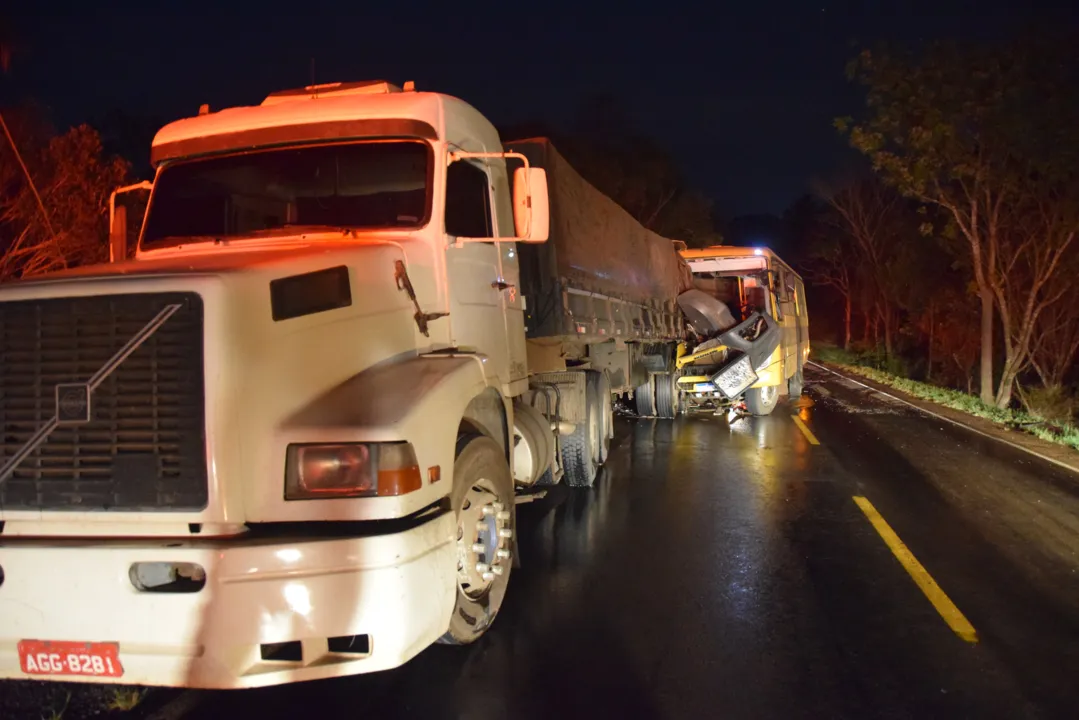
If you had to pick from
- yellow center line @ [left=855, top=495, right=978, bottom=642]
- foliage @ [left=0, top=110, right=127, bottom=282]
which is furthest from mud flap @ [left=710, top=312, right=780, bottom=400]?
foliage @ [left=0, top=110, right=127, bottom=282]

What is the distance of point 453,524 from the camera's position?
414cm

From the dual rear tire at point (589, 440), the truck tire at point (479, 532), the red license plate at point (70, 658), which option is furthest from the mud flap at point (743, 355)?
the red license plate at point (70, 658)

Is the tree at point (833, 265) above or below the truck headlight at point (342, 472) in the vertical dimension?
above

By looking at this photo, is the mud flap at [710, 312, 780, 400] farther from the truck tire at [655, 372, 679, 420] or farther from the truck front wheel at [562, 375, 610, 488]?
the truck front wheel at [562, 375, 610, 488]

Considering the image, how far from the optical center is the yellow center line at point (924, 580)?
521 centimetres

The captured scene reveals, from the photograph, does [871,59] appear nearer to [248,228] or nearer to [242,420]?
[248,228]

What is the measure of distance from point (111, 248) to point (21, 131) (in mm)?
8201

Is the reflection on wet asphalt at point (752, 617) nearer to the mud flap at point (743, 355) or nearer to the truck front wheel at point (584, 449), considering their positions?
the truck front wheel at point (584, 449)

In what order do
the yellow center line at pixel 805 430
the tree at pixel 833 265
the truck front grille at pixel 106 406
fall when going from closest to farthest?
1. the truck front grille at pixel 106 406
2. the yellow center line at pixel 805 430
3. the tree at pixel 833 265

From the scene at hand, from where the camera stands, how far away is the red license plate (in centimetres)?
356

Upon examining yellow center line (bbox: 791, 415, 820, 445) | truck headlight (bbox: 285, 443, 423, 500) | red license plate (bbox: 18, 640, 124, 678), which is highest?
truck headlight (bbox: 285, 443, 423, 500)

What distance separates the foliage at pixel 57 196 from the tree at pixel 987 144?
14.8 m

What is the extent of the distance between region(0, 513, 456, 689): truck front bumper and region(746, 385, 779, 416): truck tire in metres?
12.5

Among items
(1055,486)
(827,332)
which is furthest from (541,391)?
(827,332)
